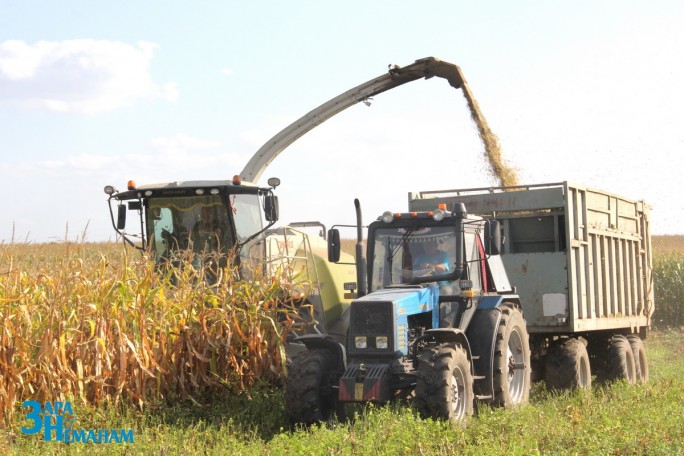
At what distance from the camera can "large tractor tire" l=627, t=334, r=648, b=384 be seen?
13477 millimetres

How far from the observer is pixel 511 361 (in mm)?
9945

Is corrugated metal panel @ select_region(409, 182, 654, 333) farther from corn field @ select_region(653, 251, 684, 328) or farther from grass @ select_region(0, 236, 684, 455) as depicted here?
corn field @ select_region(653, 251, 684, 328)

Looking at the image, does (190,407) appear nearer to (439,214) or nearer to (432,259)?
(432,259)

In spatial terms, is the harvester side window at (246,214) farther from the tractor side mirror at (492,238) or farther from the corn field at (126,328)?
the tractor side mirror at (492,238)

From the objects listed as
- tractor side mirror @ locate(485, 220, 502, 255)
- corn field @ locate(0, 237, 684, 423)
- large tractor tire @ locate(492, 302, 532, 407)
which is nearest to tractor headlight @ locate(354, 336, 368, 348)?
large tractor tire @ locate(492, 302, 532, 407)

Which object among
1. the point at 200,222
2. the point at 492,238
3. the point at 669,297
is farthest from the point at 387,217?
the point at 669,297

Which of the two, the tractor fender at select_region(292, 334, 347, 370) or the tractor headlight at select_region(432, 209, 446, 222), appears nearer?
the tractor fender at select_region(292, 334, 347, 370)

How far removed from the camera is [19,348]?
27.5 feet

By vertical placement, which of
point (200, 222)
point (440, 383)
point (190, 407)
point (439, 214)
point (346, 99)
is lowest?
point (190, 407)

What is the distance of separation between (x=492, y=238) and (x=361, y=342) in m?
2.11

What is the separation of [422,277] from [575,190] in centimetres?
358

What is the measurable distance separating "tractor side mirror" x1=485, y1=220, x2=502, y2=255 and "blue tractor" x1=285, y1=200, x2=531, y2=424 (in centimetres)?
1

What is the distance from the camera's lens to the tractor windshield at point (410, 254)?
9.37 metres

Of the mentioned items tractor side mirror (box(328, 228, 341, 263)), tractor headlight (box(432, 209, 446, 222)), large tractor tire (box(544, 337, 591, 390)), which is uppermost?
tractor headlight (box(432, 209, 446, 222))
